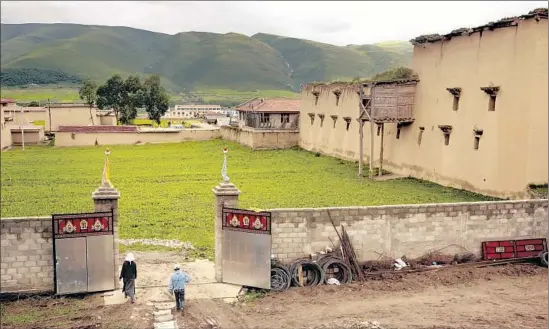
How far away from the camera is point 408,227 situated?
1348cm

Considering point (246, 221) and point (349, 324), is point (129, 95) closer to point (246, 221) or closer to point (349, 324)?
point (246, 221)

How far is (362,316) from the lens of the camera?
421 inches

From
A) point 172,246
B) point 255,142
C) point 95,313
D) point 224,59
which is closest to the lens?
point 95,313

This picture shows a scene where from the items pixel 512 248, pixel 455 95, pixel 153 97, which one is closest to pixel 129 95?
pixel 153 97

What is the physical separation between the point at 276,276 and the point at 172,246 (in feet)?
13.2

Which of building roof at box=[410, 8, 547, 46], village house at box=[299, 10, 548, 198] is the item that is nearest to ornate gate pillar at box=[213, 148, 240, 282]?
village house at box=[299, 10, 548, 198]

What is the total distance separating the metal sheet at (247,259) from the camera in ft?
40.2

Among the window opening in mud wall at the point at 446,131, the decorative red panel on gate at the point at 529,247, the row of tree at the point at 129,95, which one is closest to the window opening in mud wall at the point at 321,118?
the window opening in mud wall at the point at 446,131

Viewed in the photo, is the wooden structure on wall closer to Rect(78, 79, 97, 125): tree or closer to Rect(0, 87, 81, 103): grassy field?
Rect(0, 87, 81, 103): grassy field

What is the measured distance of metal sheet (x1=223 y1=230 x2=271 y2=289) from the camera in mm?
12266

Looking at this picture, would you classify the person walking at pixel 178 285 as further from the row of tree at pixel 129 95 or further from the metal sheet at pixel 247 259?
the row of tree at pixel 129 95

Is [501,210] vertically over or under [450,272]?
over

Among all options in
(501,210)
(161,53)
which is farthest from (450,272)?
(161,53)

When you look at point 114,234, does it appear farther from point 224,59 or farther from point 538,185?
point 224,59
